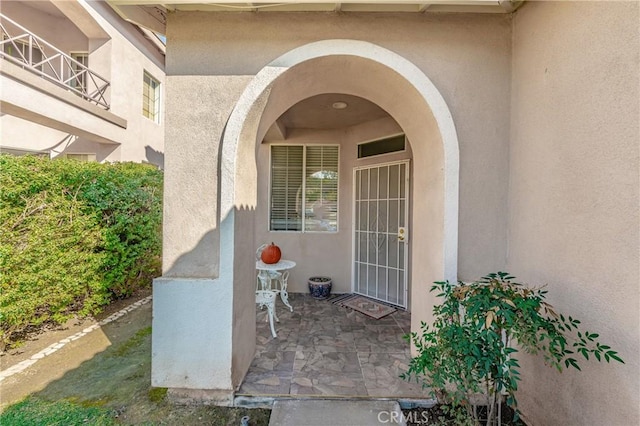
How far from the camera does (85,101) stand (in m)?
7.66

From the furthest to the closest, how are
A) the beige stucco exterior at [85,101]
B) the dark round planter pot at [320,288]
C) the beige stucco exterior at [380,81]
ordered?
the beige stucco exterior at [85,101] < the dark round planter pot at [320,288] < the beige stucco exterior at [380,81]

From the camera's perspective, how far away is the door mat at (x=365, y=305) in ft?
17.9

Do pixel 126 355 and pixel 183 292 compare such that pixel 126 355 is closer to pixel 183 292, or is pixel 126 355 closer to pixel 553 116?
pixel 183 292

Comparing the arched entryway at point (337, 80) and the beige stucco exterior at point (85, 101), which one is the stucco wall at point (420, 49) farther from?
the beige stucco exterior at point (85, 101)

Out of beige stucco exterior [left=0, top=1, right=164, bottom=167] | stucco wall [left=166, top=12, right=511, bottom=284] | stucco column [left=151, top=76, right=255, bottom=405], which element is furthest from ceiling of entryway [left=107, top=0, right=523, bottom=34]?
beige stucco exterior [left=0, top=1, right=164, bottom=167]

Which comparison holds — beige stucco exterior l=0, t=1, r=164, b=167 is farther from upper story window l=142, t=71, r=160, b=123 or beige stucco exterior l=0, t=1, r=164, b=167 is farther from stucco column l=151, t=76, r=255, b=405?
stucco column l=151, t=76, r=255, b=405

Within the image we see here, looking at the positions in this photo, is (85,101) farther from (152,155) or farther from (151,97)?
(151,97)

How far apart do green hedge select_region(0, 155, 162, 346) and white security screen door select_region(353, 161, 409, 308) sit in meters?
5.15

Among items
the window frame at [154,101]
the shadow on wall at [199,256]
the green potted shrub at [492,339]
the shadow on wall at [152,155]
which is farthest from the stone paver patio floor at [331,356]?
the window frame at [154,101]

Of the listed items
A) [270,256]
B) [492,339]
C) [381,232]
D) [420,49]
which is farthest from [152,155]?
[492,339]

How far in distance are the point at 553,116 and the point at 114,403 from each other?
18.5 feet

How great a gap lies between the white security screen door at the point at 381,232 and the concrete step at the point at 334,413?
3.02 metres

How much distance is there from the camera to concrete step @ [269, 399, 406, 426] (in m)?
2.71

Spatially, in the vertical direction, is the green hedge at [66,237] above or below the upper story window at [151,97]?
below
